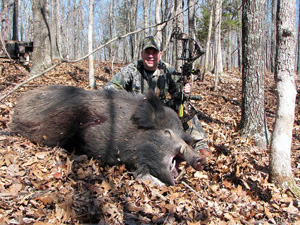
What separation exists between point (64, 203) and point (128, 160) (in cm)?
127

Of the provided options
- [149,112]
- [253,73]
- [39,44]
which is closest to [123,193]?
[149,112]

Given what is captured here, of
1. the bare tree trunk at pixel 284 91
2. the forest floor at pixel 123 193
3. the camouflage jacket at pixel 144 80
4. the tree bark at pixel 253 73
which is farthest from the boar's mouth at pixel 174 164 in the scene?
the tree bark at pixel 253 73

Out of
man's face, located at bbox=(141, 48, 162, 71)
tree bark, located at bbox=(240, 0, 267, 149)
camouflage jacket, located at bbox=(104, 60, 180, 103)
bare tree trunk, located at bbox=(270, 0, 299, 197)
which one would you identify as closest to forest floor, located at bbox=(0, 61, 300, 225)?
bare tree trunk, located at bbox=(270, 0, 299, 197)

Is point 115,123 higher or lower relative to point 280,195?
higher

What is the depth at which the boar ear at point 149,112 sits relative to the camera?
3607 millimetres

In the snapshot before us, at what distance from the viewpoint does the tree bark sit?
15.3ft

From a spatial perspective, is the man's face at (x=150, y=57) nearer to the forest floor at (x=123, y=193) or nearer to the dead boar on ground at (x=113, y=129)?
the dead boar on ground at (x=113, y=129)

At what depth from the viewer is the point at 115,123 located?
367 centimetres

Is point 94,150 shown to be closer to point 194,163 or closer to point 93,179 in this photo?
point 93,179

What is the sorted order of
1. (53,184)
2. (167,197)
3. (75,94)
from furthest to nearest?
(75,94) → (167,197) → (53,184)

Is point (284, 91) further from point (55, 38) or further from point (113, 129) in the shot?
point (55, 38)

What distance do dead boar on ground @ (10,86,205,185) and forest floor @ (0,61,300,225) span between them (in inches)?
7.3

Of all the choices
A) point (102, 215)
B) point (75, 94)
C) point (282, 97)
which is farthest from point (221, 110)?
point (102, 215)

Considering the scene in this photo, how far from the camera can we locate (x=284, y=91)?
3195 millimetres
